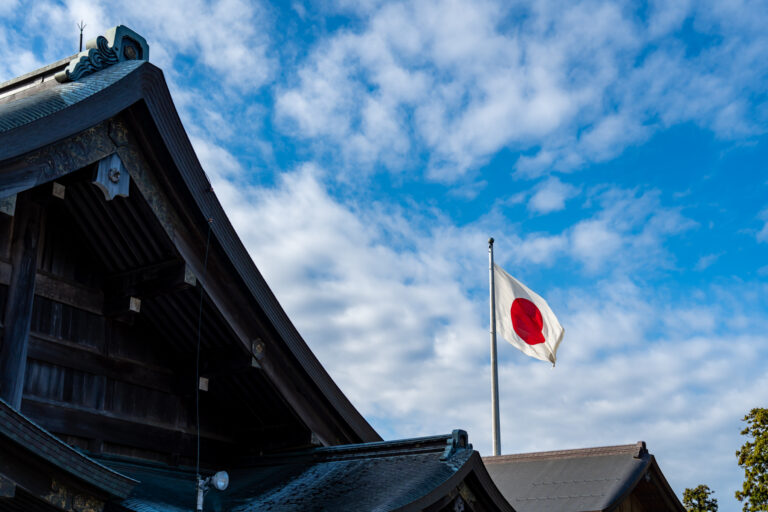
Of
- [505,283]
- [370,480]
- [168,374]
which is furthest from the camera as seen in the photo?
[505,283]

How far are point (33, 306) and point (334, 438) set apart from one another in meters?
3.92

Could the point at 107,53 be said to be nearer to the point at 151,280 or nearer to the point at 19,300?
the point at 151,280

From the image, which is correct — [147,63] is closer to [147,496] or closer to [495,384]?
[147,496]

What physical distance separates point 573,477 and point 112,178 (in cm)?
1269

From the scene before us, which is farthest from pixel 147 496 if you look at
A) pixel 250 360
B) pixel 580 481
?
pixel 580 481

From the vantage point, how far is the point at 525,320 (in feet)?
66.9

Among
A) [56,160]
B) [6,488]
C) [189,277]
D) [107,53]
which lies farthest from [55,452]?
[107,53]

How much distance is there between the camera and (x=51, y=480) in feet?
18.6

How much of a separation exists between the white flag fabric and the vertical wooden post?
13.9 m

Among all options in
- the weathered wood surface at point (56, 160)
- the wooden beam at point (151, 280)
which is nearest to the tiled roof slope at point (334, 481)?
the wooden beam at point (151, 280)

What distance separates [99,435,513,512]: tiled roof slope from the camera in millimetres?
7414

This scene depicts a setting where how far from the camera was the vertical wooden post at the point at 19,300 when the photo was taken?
726cm

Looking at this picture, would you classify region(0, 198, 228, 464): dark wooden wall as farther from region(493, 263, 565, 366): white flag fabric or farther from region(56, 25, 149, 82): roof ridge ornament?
region(493, 263, 565, 366): white flag fabric

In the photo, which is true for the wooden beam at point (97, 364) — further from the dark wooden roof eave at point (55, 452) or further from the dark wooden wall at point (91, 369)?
the dark wooden roof eave at point (55, 452)
